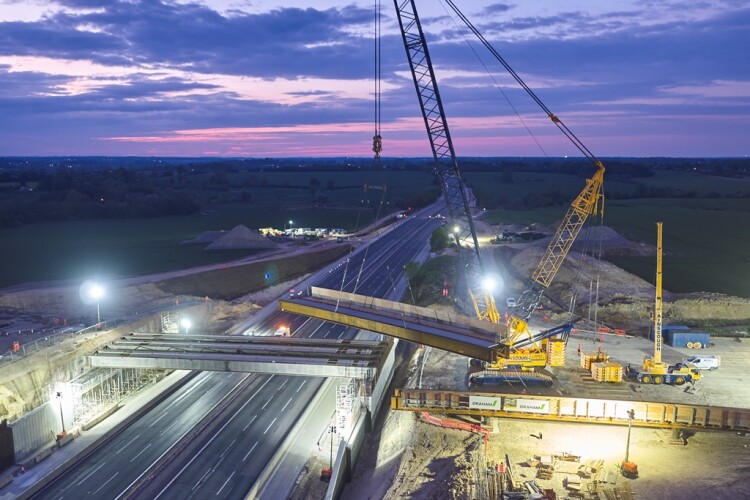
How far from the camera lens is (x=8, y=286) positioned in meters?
91.1

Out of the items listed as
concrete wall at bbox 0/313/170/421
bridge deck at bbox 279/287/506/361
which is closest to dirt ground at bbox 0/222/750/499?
bridge deck at bbox 279/287/506/361

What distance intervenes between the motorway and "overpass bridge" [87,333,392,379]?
3.71 metres

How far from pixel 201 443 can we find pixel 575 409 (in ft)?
88.7

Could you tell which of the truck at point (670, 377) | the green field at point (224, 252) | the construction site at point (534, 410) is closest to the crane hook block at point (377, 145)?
the construction site at point (534, 410)

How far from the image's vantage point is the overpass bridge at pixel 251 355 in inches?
1770

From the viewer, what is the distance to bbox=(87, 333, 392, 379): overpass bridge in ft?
148

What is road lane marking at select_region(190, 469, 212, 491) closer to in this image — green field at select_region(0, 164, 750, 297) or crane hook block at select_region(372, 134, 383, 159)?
crane hook block at select_region(372, 134, 383, 159)

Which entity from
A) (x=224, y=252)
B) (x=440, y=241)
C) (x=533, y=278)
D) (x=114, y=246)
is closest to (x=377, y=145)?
(x=533, y=278)

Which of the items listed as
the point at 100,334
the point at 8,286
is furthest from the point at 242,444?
the point at 8,286

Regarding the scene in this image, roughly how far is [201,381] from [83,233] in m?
122

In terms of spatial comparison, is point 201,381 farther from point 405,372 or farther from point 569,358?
point 569,358

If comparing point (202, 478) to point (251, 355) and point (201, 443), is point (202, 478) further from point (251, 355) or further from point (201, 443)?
point (251, 355)

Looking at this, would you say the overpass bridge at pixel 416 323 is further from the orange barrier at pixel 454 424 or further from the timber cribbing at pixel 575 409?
the orange barrier at pixel 454 424

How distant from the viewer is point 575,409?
39.3m
